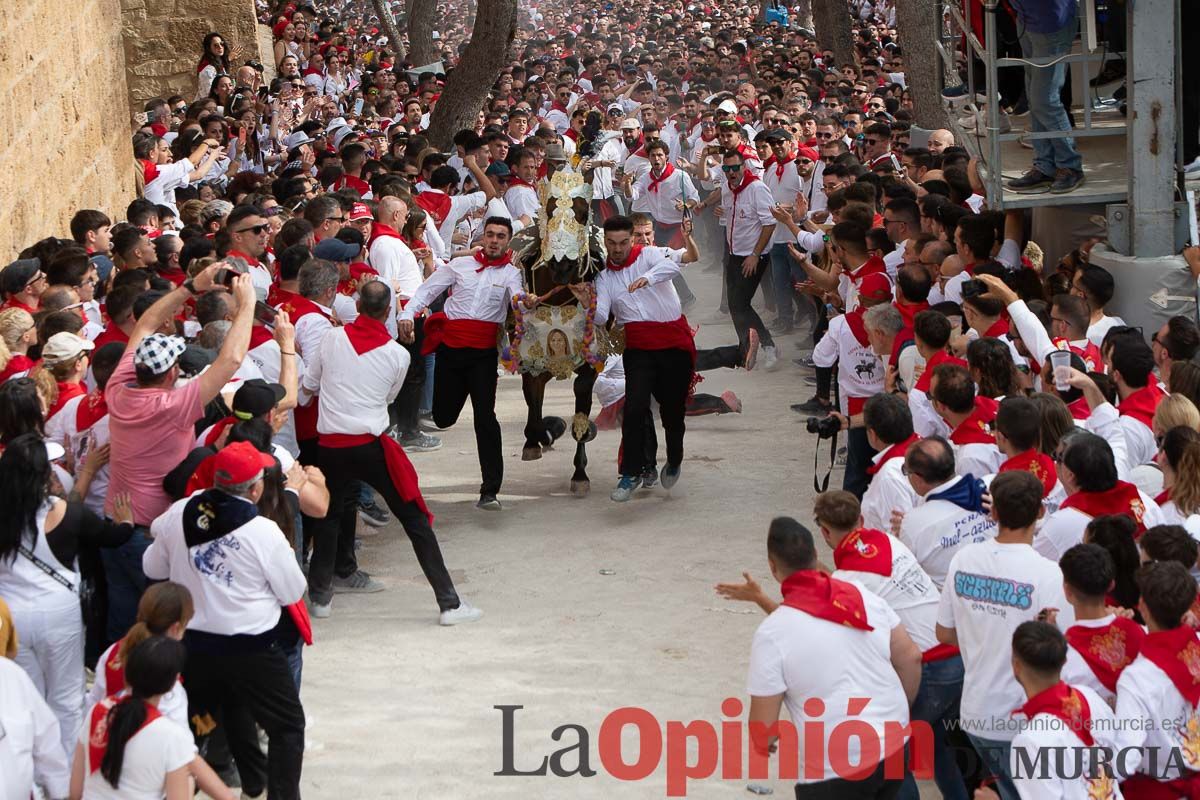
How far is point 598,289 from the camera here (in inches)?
368

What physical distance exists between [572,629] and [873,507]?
6.82 feet

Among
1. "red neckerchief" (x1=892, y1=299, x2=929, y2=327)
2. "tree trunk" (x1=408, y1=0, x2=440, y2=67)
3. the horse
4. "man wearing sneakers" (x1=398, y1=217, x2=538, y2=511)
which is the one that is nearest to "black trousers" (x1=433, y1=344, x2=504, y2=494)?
"man wearing sneakers" (x1=398, y1=217, x2=538, y2=511)

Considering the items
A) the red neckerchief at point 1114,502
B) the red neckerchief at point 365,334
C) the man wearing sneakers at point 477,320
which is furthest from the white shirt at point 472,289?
the red neckerchief at point 1114,502

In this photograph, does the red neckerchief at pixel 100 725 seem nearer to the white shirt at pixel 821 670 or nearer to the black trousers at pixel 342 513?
the white shirt at pixel 821 670

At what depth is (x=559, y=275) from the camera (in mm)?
9359

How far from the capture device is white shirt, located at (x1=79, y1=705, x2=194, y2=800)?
4449 millimetres

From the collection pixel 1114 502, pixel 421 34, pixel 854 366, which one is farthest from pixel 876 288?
pixel 421 34

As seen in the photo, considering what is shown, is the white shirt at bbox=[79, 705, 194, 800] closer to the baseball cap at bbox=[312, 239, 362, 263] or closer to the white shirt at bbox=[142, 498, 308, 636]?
the white shirt at bbox=[142, 498, 308, 636]

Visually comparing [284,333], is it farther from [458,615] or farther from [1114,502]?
[1114,502]

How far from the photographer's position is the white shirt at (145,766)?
14.6 feet

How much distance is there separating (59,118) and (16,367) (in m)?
5.23

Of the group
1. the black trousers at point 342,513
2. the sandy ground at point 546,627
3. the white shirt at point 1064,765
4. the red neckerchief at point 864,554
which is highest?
Answer: the red neckerchief at point 864,554

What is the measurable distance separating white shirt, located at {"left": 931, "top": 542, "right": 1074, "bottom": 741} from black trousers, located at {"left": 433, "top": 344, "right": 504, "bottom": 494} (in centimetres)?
494

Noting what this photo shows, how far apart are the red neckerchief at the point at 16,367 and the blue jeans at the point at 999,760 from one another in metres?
4.42
